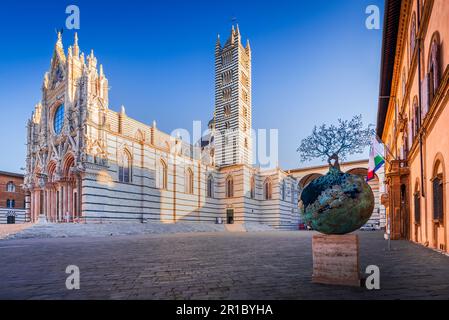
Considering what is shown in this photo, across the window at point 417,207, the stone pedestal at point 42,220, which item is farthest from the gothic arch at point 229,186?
the window at point 417,207

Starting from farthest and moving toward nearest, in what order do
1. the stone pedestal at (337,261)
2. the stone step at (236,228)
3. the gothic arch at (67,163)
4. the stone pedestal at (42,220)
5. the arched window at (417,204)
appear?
the stone step at (236,228) → the gothic arch at (67,163) → the stone pedestal at (42,220) → the arched window at (417,204) → the stone pedestal at (337,261)

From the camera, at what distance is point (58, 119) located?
129 ft

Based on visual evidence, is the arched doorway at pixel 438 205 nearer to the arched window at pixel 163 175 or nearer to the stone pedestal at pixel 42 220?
the stone pedestal at pixel 42 220

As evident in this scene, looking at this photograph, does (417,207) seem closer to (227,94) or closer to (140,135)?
(140,135)

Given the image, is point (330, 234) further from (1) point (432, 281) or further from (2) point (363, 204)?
(1) point (432, 281)

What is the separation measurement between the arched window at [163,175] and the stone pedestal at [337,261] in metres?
37.5

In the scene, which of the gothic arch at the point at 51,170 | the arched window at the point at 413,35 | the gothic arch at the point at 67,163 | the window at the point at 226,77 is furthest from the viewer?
the window at the point at 226,77

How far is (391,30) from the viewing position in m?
20.5

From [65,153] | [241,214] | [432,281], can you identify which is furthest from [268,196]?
[432,281]

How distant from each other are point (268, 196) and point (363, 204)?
50790 mm

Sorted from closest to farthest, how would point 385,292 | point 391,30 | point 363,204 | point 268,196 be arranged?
point 385,292 → point 363,204 → point 391,30 → point 268,196

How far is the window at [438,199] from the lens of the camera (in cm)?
1141

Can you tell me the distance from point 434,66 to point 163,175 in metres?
35.2
